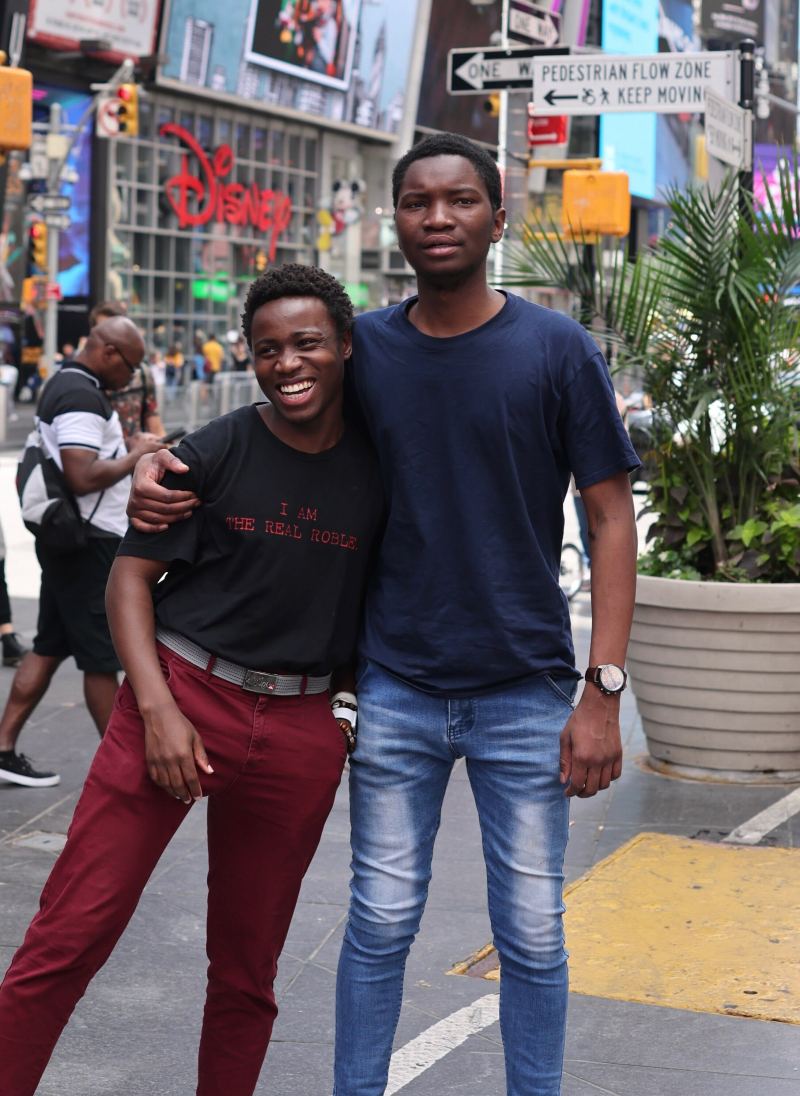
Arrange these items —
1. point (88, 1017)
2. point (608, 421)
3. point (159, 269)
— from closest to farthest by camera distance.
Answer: point (608, 421), point (88, 1017), point (159, 269)

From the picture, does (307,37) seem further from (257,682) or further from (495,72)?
(257,682)

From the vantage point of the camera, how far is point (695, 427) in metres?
6.71

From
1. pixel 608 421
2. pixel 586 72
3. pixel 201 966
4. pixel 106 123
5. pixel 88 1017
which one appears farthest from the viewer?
pixel 106 123

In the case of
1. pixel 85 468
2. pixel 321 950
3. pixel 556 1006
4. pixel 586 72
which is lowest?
pixel 321 950

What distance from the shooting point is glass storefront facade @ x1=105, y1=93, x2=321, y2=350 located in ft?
118

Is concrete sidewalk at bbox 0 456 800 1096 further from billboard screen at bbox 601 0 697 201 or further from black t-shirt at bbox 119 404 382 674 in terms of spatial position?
billboard screen at bbox 601 0 697 201

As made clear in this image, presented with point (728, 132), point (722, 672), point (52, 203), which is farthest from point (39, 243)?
point (722, 672)

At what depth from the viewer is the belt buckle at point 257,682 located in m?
3.11

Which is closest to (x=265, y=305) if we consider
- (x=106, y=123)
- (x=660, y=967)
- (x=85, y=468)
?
(x=660, y=967)

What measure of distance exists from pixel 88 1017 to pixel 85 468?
268 centimetres

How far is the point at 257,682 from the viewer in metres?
3.12

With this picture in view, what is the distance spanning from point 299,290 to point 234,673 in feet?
2.37

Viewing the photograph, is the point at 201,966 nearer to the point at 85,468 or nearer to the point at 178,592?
the point at 178,592

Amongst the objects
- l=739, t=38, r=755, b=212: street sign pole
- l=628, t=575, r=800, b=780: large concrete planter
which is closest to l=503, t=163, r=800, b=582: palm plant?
l=628, t=575, r=800, b=780: large concrete planter
